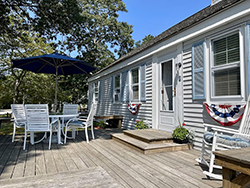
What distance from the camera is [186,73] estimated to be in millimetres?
4168

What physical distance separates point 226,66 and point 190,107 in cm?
113

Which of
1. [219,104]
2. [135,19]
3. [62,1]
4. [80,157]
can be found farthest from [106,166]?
[135,19]

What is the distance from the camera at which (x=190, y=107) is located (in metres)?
4.04

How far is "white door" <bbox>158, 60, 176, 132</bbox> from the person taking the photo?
484 centimetres

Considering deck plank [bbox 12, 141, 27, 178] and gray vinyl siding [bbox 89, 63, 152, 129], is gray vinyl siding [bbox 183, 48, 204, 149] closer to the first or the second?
gray vinyl siding [bbox 89, 63, 152, 129]

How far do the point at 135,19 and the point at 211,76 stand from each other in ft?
55.7

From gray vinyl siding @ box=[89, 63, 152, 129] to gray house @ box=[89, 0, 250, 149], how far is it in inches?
1.2

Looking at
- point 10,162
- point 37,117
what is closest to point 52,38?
point 37,117

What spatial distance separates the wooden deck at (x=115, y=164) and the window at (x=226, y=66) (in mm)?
1337

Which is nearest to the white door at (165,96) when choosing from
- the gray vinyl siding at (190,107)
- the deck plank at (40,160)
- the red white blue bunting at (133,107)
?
the gray vinyl siding at (190,107)

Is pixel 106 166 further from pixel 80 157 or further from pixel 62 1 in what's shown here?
pixel 62 1

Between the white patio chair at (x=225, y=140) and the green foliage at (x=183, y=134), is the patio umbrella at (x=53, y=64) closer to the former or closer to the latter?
the green foliage at (x=183, y=134)

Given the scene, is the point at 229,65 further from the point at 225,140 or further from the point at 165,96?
the point at 165,96

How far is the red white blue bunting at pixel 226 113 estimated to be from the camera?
302 centimetres
